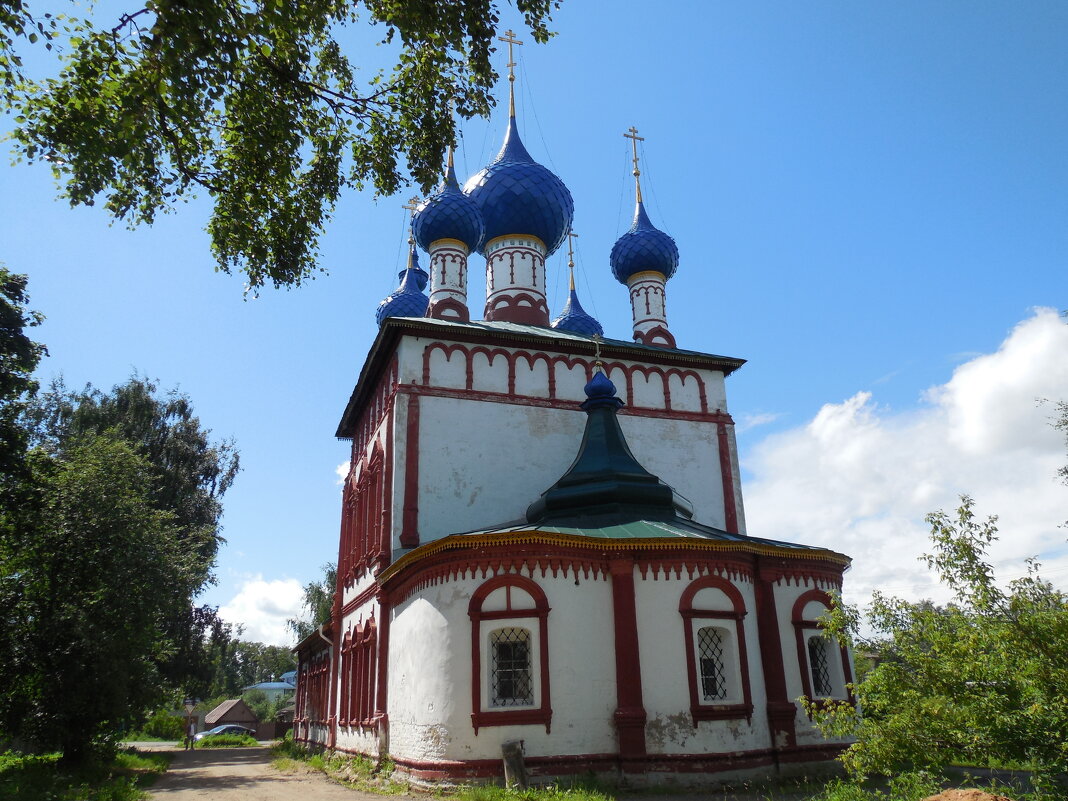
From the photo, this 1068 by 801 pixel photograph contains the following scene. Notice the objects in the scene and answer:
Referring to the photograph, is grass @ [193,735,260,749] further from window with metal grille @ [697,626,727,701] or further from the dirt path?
window with metal grille @ [697,626,727,701]

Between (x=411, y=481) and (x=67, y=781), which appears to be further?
(x=411, y=481)

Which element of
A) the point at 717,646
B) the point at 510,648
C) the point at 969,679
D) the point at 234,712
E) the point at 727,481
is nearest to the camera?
the point at 969,679

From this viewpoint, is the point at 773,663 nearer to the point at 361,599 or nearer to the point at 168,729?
the point at 361,599

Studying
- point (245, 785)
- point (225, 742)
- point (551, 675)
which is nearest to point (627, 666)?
point (551, 675)

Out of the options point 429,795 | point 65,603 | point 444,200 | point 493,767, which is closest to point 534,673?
point 493,767

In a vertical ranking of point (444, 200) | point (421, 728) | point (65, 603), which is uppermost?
point (444, 200)

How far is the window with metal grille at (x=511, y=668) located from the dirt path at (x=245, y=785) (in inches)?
85.9

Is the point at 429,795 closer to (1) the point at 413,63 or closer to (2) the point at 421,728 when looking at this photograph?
(2) the point at 421,728

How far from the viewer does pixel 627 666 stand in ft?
34.8

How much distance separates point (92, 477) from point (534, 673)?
32.5ft

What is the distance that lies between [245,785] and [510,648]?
7.00m

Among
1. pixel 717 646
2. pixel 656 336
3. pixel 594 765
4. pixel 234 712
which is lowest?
pixel 234 712

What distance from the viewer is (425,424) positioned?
1433cm

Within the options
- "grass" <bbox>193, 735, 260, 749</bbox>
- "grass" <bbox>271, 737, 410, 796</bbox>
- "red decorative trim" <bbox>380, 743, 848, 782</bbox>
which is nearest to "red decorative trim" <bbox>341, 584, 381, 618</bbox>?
"grass" <bbox>271, 737, 410, 796</bbox>
